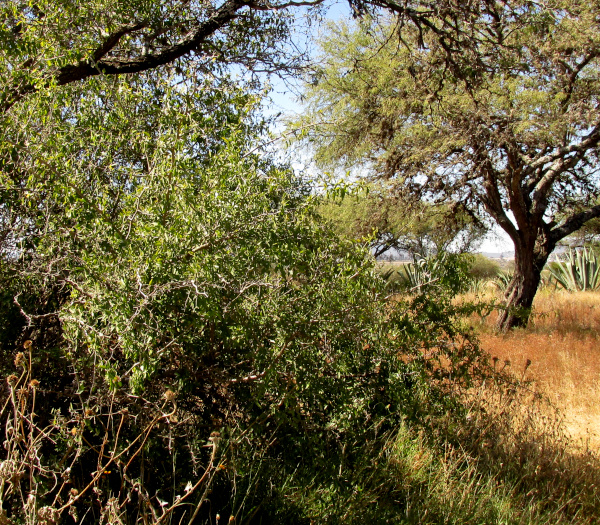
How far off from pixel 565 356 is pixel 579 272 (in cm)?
1085

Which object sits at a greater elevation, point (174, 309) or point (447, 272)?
point (447, 272)

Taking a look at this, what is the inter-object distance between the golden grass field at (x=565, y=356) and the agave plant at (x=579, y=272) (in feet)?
10.8

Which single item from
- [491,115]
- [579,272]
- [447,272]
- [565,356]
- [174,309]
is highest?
[491,115]

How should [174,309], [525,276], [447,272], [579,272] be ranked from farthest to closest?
[579,272] → [525,276] → [447,272] → [174,309]

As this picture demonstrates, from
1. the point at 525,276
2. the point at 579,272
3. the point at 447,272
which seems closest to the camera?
the point at 447,272

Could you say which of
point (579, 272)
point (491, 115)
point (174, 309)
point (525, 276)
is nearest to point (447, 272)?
point (174, 309)

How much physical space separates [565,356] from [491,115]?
4.27m

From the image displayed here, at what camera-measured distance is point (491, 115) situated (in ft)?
28.7

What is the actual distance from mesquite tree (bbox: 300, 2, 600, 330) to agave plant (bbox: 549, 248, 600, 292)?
6.20 m

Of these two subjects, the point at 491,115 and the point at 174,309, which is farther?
the point at 491,115

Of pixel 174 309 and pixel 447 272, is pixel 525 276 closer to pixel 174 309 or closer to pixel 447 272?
pixel 447 272

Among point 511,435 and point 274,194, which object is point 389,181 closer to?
point 511,435

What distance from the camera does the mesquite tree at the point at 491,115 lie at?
7891 mm

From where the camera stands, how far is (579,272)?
60.6 ft
